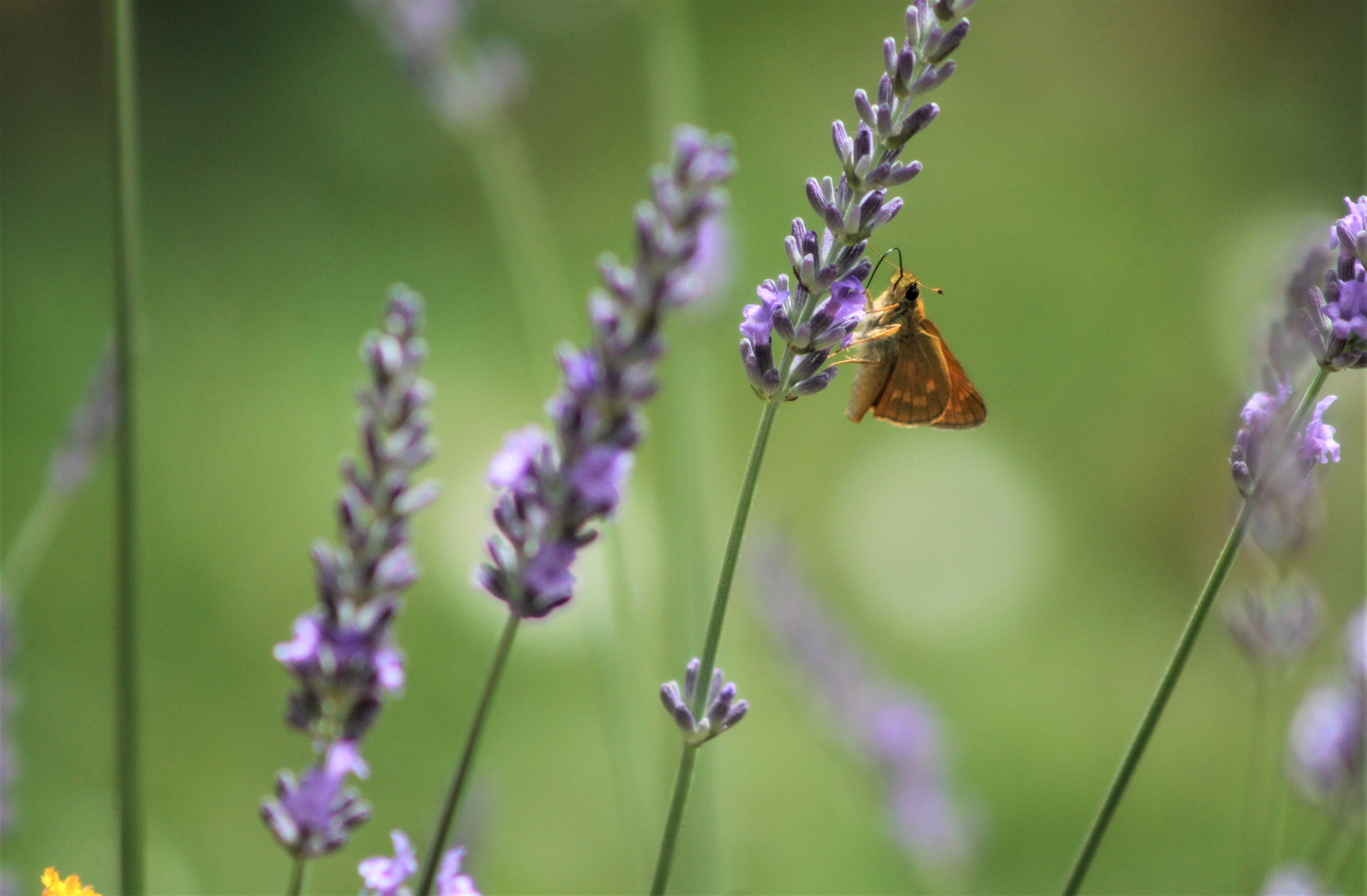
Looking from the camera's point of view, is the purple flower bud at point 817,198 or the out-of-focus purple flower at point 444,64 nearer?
the purple flower bud at point 817,198

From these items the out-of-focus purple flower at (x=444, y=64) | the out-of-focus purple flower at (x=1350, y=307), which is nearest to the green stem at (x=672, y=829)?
the out-of-focus purple flower at (x=1350, y=307)

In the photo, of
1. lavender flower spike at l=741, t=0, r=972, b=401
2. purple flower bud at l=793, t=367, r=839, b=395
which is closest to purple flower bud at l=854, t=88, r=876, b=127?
lavender flower spike at l=741, t=0, r=972, b=401

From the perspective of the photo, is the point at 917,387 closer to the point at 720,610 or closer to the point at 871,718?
the point at 720,610

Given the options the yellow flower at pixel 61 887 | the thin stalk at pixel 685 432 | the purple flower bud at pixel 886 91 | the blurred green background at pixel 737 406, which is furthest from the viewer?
the blurred green background at pixel 737 406

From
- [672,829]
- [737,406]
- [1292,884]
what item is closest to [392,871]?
[672,829]

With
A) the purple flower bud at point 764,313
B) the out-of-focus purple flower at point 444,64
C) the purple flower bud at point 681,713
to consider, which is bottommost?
the purple flower bud at point 681,713

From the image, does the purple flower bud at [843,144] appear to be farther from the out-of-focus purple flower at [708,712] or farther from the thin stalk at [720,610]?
the out-of-focus purple flower at [708,712]

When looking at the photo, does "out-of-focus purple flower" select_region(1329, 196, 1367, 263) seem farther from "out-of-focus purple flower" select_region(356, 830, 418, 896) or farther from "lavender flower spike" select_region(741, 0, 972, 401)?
"out-of-focus purple flower" select_region(356, 830, 418, 896)
